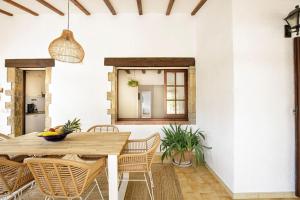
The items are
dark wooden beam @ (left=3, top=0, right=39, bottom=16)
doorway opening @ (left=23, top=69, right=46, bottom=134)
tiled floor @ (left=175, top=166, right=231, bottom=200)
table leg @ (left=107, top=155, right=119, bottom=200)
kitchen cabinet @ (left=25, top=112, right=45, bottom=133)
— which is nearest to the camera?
table leg @ (left=107, top=155, right=119, bottom=200)

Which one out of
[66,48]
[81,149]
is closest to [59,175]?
[81,149]

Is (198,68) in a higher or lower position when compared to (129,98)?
higher

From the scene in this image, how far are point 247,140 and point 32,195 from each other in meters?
2.90

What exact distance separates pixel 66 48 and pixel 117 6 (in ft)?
6.23

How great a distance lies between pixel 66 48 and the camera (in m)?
2.25

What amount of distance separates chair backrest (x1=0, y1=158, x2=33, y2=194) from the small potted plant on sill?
7.31 ft

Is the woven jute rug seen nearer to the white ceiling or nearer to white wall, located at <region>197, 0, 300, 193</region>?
white wall, located at <region>197, 0, 300, 193</region>

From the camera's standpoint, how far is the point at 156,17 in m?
4.00

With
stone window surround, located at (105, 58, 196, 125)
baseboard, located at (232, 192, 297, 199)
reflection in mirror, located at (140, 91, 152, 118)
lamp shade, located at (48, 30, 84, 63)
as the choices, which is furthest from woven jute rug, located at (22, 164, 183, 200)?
reflection in mirror, located at (140, 91, 152, 118)

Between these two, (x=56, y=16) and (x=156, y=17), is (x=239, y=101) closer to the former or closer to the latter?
(x=156, y=17)

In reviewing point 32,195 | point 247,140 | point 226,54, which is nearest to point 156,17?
point 226,54

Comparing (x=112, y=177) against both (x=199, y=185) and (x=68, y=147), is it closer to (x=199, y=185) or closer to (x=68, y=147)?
(x=68, y=147)

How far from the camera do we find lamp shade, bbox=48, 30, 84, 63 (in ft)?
7.19

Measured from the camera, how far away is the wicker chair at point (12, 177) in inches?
65.6
